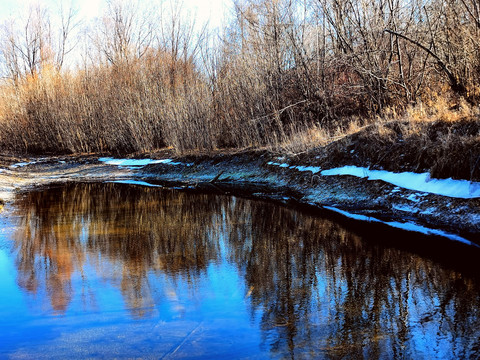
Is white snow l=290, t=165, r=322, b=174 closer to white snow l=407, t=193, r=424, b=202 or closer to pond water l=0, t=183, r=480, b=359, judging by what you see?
pond water l=0, t=183, r=480, b=359

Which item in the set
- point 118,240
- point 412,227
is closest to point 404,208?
point 412,227

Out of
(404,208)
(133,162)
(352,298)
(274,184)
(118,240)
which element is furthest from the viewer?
(133,162)

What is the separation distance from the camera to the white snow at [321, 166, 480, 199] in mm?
6859

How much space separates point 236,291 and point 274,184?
7.82m

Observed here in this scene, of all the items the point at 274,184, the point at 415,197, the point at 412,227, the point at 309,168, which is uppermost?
the point at 309,168

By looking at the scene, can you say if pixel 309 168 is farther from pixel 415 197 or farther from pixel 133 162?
pixel 133 162

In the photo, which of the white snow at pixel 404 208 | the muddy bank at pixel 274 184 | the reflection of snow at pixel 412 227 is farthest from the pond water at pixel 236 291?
the white snow at pixel 404 208

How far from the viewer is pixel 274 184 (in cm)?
1228

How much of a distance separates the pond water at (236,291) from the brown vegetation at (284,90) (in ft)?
9.93

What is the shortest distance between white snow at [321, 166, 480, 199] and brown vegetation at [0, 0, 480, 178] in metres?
0.27

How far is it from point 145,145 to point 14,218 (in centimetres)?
1311

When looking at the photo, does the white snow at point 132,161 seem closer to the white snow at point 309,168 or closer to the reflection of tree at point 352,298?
the white snow at point 309,168

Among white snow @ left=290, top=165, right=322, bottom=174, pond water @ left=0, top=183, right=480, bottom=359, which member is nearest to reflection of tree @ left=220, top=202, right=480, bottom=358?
pond water @ left=0, top=183, right=480, bottom=359

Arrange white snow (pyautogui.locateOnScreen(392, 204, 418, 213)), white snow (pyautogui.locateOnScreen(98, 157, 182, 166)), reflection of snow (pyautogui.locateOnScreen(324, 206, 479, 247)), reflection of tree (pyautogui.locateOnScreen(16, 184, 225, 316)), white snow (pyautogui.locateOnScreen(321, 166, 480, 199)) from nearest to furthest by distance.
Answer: reflection of tree (pyautogui.locateOnScreen(16, 184, 225, 316))
reflection of snow (pyautogui.locateOnScreen(324, 206, 479, 247))
white snow (pyautogui.locateOnScreen(321, 166, 480, 199))
white snow (pyautogui.locateOnScreen(392, 204, 418, 213))
white snow (pyautogui.locateOnScreen(98, 157, 182, 166))
